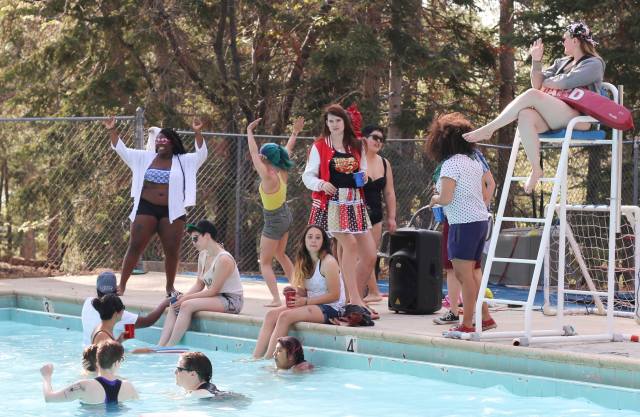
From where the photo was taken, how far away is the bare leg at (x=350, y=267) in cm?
915

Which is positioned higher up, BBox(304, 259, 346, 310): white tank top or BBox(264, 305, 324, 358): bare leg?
Result: BBox(304, 259, 346, 310): white tank top

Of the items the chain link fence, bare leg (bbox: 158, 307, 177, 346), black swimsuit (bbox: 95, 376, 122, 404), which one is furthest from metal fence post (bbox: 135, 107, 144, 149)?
black swimsuit (bbox: 95, 376, 122, 404)

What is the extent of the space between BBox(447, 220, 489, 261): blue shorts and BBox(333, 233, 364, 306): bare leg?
123cm

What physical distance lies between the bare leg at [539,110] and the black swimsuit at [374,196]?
2364 millimetres

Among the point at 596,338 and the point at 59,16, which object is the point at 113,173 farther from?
the point at 596,338

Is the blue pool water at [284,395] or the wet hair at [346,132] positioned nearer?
the blue pool water at [284,395]

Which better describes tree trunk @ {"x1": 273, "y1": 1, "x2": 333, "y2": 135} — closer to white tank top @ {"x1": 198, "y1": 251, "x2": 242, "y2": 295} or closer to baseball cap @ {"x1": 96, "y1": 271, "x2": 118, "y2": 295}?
white tank top @ {"x1": 198, "y1": 251, "x2": 242, "y2": 295}

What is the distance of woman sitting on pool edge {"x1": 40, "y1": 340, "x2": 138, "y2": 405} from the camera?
675 cm

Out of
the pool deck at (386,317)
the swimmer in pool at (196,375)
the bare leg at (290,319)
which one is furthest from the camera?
the bare leg at (290,319)

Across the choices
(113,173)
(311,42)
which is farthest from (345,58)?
(113,173)

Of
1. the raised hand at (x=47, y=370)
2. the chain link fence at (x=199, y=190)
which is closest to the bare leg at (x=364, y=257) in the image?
the raised hand at (x=47, y=370)

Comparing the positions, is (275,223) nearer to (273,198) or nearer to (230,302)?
(273,198)

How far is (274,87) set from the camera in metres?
17.7

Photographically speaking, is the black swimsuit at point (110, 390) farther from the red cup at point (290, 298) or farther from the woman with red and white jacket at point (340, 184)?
the woman with red and white jacket at point (340, 184)
